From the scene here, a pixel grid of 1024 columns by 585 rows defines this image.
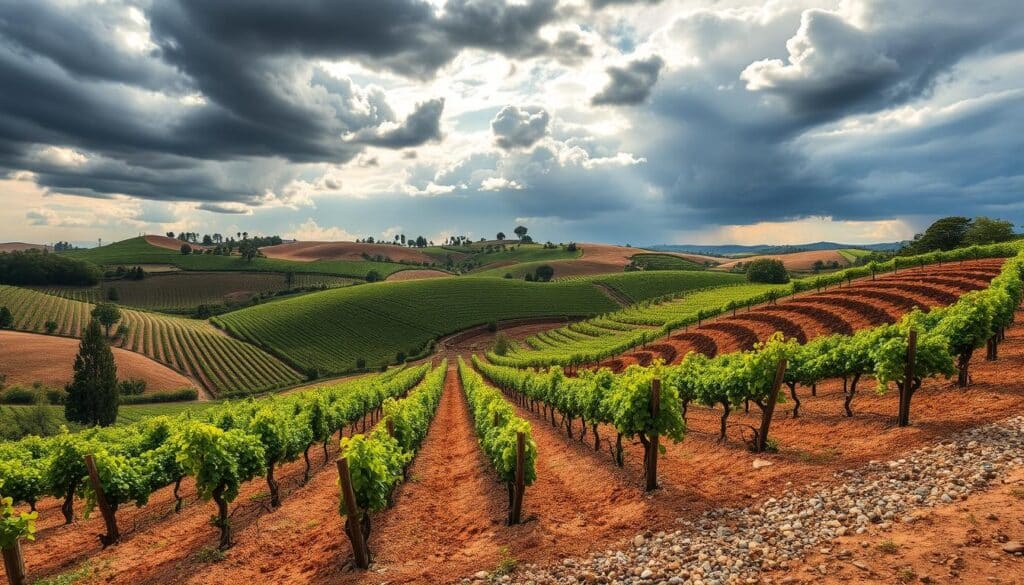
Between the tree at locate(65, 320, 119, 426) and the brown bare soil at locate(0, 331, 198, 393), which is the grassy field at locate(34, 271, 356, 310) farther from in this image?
the tree at locate(65, 320, 119, 426)

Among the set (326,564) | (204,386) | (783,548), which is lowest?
(204,386)

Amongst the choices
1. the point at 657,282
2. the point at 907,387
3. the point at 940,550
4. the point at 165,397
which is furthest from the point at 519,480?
the point at 657,282

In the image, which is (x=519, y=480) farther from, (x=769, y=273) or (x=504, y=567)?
(x=769, y=273)

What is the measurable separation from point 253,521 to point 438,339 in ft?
342

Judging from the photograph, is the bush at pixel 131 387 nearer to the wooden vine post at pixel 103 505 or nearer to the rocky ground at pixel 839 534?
the wooden vine post at pixel 103 505

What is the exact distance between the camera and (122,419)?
72.4 m

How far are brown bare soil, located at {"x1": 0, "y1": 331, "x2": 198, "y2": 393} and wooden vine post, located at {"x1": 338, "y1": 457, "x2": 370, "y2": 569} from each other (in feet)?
329

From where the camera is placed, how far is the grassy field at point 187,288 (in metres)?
166

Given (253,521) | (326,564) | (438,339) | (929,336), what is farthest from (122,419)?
(929,336)

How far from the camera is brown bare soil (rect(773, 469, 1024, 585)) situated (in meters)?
7.32

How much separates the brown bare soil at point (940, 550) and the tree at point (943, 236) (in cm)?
11028

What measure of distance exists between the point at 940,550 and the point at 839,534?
151 cm

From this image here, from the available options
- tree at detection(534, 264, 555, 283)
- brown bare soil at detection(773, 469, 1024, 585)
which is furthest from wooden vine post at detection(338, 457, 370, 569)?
tree at detection(534, 264, 555, 283)

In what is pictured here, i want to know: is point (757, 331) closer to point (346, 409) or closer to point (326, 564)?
point (346, 409)
